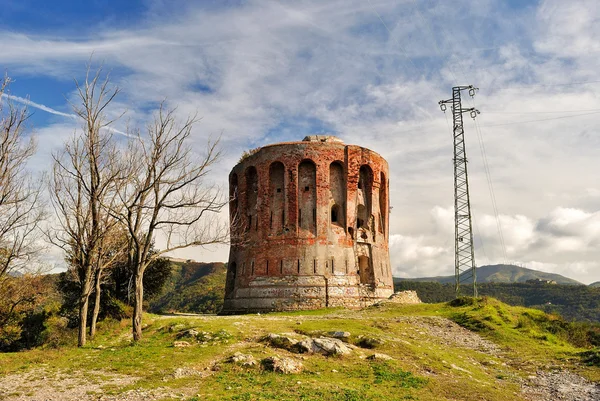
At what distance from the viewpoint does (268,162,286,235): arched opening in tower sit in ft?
103

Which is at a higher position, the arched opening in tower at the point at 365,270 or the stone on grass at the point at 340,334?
the arched opening in tower at the point at 365,270

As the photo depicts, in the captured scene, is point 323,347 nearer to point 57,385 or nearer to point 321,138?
point 57,385

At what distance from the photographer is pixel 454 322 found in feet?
74.2

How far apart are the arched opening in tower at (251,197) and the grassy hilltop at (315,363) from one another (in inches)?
491

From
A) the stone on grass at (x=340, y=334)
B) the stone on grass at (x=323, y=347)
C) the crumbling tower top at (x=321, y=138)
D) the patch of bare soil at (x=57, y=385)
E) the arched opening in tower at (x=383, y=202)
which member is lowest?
the patch of bare soil at (x=57, y=385)

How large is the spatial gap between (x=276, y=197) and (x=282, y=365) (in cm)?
2007

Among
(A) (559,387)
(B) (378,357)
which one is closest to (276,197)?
(B) (378,357)

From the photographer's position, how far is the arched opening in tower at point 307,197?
102 ft

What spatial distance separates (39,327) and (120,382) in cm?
2225

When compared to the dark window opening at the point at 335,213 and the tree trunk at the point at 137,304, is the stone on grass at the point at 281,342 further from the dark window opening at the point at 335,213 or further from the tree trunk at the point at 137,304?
the dark window opening at the point at 335,213

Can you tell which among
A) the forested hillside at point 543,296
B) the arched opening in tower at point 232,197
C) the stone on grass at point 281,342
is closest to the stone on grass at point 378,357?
the stone on grass at point 281,342

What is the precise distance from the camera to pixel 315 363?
1355 centimetres

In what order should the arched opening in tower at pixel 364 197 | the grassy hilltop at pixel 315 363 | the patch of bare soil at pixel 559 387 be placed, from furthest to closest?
1. the arched opening in tower at pixel 364 197
2. the patch of bare soil at pixel 559 387
3. the grassy hilltop at pixel 315 363

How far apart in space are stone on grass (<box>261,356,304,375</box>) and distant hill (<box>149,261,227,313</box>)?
98.4ft
